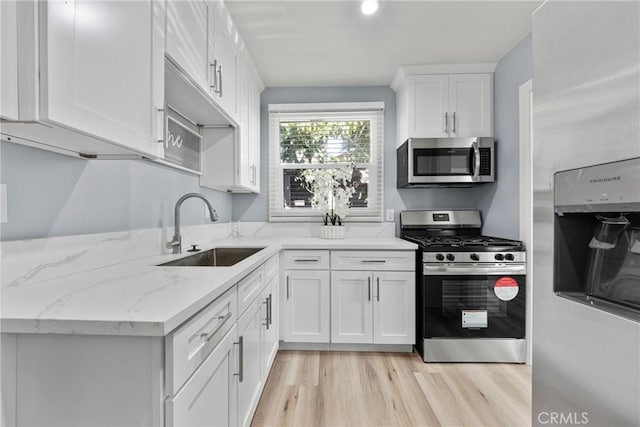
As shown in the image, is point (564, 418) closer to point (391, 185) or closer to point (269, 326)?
point (269, 326)

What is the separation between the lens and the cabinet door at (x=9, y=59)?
67 centimetres

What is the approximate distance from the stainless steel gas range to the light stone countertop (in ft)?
5.28

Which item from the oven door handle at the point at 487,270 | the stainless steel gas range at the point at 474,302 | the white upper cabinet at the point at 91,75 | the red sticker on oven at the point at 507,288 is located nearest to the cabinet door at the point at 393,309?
the stainless steel gas range at the point at 474,302

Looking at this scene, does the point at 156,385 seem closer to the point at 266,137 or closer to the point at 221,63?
the point at 221,63

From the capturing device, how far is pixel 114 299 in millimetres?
905

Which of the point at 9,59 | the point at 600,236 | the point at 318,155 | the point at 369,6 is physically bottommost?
the point at 600,236

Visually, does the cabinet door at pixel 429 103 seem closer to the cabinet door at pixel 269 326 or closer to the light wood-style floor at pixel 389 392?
the cabinet door at pixel 269 326

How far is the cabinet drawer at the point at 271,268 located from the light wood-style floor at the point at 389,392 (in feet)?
2.29

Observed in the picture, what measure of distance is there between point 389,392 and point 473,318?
0.89 metres

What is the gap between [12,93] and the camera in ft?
2.30

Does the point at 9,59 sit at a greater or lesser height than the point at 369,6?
lesser

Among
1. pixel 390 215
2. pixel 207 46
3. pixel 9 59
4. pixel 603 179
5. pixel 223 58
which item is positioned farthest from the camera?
pixel 390 215

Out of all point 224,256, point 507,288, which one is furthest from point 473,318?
point 224,256

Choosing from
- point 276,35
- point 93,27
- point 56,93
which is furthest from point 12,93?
point 276,35
